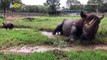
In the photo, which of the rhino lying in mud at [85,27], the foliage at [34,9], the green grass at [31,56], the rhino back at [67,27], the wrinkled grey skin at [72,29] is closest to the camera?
the green grass at [31,56]

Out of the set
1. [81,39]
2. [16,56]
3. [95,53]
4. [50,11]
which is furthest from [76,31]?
[50,11]

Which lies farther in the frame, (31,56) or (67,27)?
(67,27)

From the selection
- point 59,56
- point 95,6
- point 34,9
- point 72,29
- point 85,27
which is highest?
point 85,27

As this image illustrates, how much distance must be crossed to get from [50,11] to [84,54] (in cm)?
3667

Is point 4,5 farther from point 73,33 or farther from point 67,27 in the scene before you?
point 73,33

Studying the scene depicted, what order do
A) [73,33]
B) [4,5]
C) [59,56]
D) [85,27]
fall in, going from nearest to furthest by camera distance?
[59,56] < [85,27] < [73,33] < [4,5]

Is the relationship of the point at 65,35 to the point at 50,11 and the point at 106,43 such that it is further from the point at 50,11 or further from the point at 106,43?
the point at 50,11

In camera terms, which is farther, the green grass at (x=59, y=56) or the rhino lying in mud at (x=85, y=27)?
the rhino lying in mud at (x=85, y=27)

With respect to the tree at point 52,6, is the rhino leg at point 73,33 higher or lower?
higher

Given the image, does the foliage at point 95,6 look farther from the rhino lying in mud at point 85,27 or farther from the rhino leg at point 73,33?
the rhino leg at point 73,33

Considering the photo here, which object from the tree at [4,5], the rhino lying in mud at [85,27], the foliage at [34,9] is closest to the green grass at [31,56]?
the rhino lying in mud at [85,27]

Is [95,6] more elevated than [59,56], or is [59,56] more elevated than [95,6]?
[59,56]

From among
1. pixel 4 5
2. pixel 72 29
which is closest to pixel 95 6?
pixel 4 5

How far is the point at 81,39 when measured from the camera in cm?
1362
